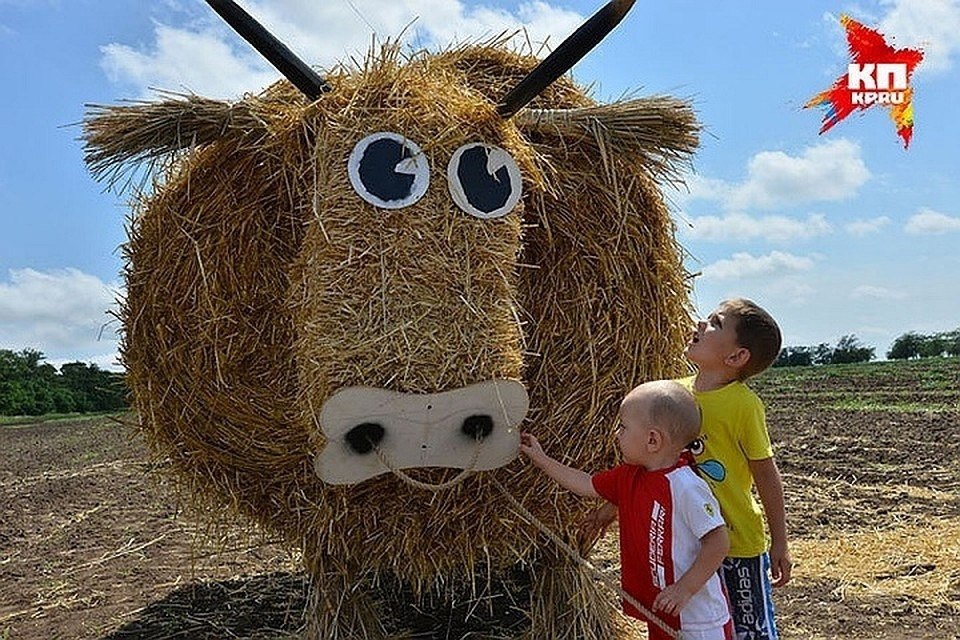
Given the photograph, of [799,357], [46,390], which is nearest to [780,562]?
[46,390]

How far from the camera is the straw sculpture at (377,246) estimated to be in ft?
10.1

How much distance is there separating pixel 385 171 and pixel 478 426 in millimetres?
832

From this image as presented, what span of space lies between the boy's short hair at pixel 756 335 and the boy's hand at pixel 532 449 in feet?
2.20

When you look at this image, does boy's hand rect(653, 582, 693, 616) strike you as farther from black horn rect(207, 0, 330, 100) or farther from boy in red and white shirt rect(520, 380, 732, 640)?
black horn rect(207, 0, 330, 100)

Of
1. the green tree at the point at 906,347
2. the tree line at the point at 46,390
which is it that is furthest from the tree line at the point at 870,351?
the tree line at the point at 46,390

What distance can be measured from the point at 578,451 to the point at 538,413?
0.22m

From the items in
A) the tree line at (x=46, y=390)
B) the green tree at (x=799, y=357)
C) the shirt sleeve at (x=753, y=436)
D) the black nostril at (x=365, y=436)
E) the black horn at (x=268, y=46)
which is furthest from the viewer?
the green tree at (x=799, y=357)

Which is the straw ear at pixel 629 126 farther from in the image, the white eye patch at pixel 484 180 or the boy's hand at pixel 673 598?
the boy's hand at pixel 673 598

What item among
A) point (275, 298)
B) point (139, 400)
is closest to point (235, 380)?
point (275, 298)

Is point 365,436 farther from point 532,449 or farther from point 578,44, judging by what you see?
point 578,44

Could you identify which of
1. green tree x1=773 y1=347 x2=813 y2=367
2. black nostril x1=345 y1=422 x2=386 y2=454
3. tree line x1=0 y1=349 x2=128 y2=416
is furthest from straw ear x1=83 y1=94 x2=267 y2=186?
green tree x1=773 y1=347 x2=813 y2=367

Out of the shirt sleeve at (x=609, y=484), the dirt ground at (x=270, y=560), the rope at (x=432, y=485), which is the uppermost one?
the rope at (x=432, y=485)

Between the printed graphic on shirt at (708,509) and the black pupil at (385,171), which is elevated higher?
the black pupil at (385,171)

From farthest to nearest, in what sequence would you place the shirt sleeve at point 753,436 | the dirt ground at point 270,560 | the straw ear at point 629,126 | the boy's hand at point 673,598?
the dirt ground at point 270,560
the straw ear at point 629,126
the shirt sleeve at point 753,436
the boy's hand at point 673,598
